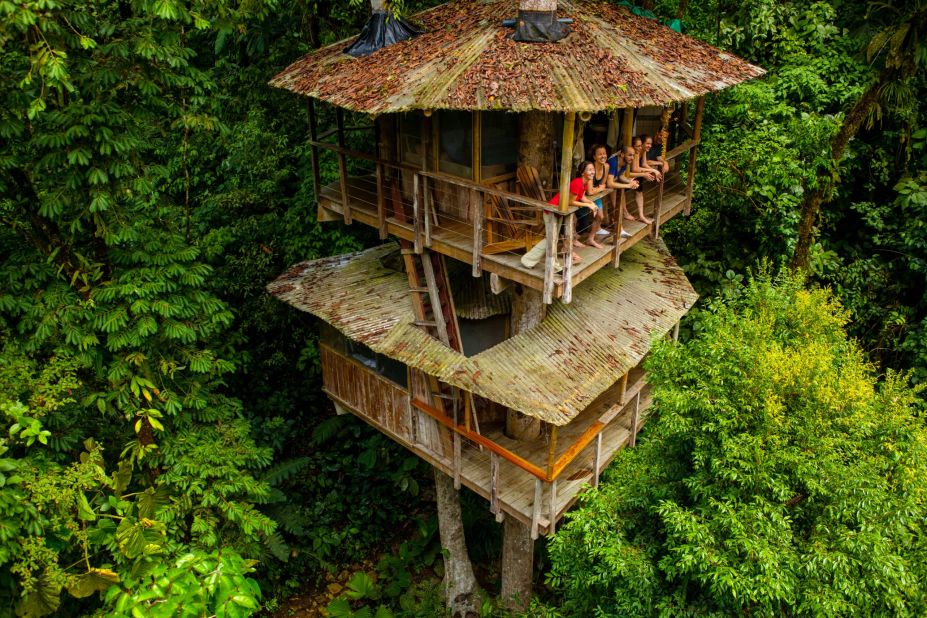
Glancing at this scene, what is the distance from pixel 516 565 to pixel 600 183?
805cm

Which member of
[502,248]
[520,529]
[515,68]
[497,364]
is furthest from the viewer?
[520,529]

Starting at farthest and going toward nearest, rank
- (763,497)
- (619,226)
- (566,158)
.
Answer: (619,226) < (566,158) < (763,497)

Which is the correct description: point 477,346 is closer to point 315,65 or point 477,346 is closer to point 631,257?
Result: point 631,257

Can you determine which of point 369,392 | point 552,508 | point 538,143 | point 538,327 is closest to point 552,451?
point 552,508

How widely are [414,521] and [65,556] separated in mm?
Result: 8960

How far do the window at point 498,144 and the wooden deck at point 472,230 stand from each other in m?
0.88

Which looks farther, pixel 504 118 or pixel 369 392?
pixel 369 392

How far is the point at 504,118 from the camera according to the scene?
32.1 feet

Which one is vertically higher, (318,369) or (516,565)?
(318,369)

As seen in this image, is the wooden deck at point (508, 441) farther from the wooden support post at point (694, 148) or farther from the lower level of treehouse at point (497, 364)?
the wooden support post at point (694, 148)

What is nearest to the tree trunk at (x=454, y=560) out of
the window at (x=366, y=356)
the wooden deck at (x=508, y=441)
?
the wooden deck at (x=508, y=441)

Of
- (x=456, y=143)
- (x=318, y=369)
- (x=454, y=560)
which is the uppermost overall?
(x=456, y=143)

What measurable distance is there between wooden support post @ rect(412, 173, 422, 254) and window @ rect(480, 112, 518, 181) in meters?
1.02

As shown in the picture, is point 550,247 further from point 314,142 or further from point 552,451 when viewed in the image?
point 314,142
